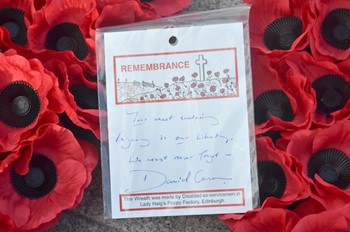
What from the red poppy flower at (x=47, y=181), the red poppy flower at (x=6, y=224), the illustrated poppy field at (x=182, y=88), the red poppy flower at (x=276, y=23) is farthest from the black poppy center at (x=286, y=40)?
the red poppy flower at (x=6, y=224)

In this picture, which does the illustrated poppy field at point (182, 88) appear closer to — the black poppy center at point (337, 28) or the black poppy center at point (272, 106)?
the black poppy center at point (272, 106)

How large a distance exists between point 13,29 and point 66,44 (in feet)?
0.32

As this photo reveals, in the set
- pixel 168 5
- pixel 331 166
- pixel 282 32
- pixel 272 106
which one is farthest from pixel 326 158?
pixel 168 5

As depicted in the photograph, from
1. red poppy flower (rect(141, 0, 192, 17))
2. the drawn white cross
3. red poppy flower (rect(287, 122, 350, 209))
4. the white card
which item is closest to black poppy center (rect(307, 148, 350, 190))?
red poppy flower (rect(287, 122, 350, 209))

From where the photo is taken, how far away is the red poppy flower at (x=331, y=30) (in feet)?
3.17

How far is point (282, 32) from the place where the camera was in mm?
1011

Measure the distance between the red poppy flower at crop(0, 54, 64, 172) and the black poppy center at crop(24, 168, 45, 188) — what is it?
0.04 metres

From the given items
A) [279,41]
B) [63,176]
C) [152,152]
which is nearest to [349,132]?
[279,41]

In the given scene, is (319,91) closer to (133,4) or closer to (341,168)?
(341,168)

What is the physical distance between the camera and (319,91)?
98 cm

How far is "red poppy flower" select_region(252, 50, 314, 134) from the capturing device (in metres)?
0.94

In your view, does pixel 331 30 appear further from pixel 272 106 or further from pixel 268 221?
pixel 268 221
